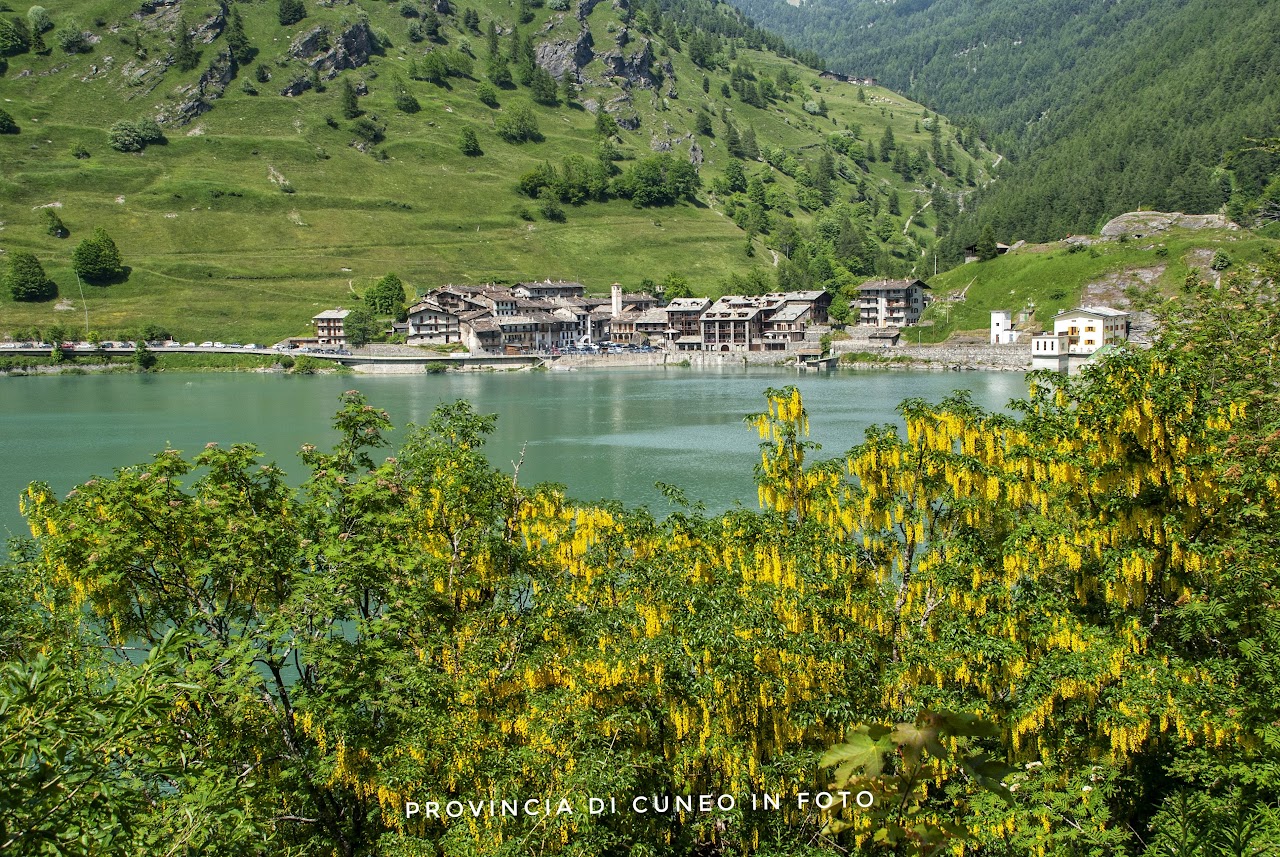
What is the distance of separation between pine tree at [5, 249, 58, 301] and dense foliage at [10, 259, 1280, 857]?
121345mm

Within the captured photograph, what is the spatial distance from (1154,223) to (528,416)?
96233 millimetres

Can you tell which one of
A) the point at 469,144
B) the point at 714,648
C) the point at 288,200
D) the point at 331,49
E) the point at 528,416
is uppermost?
the point at 331,49

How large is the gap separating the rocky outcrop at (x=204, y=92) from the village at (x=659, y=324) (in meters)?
75.3

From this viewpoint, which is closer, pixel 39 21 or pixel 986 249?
pixel 986 249

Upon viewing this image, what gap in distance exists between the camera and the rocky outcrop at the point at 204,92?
16238 centimetres

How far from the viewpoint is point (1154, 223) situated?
385 ft

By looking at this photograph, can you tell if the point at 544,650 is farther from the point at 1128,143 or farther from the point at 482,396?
the point at 1128,143

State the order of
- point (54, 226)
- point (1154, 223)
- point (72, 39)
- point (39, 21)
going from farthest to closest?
point (39, 21)
point (72, 39)
point (54, 226)
point (1154, 223)

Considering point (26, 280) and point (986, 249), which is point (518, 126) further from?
point (986, 249)

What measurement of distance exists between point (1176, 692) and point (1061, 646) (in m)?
1.58

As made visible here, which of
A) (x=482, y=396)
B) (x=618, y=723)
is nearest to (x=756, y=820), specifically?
(x=618, y=723)

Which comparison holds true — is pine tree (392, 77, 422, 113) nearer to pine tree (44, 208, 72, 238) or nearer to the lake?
pine tree (44, 208, 72, 238)

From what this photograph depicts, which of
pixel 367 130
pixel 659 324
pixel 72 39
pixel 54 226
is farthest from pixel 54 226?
pixel 659 324

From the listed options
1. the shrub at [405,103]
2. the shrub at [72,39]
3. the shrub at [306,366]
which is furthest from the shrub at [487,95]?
the shrub at [306,366]
